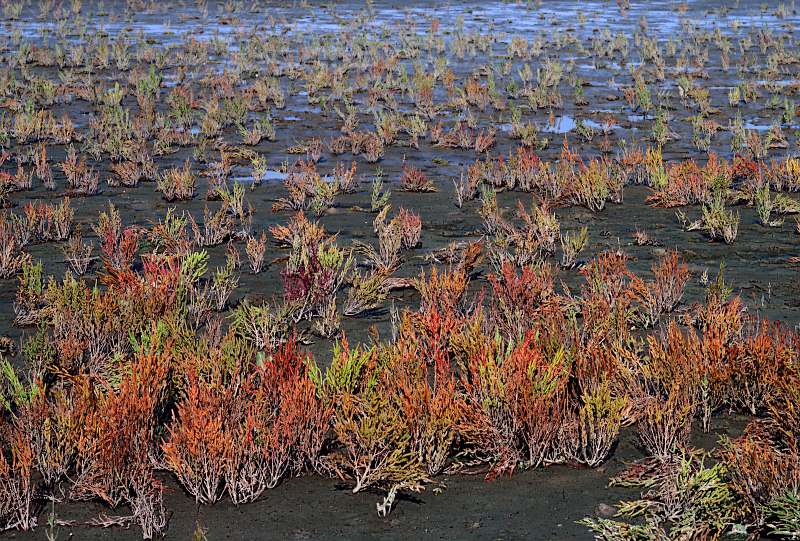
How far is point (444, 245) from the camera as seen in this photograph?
31.5ft

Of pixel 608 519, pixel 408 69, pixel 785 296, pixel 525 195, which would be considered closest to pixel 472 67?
pixel 408 69

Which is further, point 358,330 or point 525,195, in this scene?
point 525,195

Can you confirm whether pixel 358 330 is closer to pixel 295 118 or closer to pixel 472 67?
pixel 295 118

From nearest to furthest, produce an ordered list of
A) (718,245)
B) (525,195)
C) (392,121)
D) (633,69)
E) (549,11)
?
1. (718,245)
2. (525,195)
3. (392,121)
4. (633,69)
5. (549,11)

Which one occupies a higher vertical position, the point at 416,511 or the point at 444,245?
the point at 416,511

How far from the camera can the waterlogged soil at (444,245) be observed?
4703mm

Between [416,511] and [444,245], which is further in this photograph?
[444,245]

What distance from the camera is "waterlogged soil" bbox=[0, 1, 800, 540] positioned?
A: 470 centimetres

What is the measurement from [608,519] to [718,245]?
5.30m

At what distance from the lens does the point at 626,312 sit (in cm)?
691

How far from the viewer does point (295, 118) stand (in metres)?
16.5

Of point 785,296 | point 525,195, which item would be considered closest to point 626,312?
point 785,296

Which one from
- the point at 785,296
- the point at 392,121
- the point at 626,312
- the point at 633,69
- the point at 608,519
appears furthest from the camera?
the point at 633,69

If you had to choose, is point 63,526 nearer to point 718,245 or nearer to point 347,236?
point 347,236
